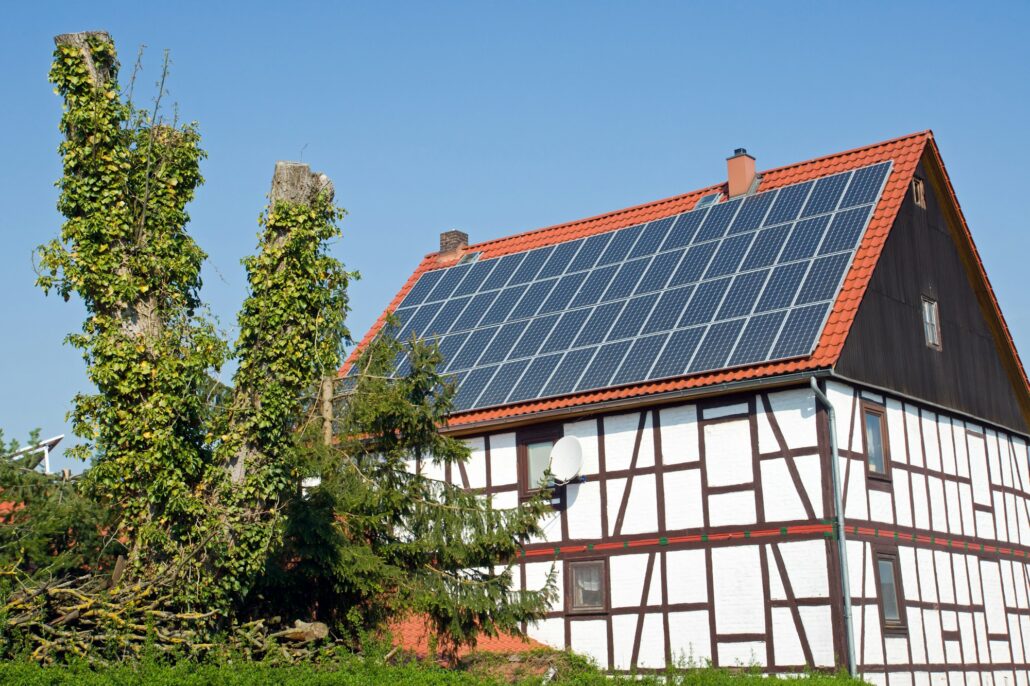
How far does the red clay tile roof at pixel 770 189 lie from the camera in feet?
67.7

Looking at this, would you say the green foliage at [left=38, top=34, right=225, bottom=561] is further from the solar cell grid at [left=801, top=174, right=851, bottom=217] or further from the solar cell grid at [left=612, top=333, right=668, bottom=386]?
the solar cell grid at [left=801, top=174, right=851, bottom=217]

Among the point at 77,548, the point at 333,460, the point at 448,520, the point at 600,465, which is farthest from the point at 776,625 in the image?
the point at 77,548

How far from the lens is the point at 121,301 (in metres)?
16.2

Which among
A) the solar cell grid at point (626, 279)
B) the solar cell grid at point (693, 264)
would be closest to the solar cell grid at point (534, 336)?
the solar cell grid at point (626, 279)

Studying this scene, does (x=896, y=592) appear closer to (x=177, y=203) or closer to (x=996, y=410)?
(x=996, y=410)

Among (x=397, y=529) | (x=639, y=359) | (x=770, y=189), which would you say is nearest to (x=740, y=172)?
(x=770, y=189)

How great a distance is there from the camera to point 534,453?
23.4m

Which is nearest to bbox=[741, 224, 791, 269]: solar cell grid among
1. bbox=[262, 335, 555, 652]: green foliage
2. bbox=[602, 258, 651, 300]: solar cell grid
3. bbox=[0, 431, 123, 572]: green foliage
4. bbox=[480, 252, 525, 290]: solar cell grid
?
bbox=[602, 258, 651, 300]: solar cell grid

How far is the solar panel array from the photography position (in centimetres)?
2180

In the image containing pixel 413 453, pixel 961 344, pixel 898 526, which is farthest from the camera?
pixel 961 344

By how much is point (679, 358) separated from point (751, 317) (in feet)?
4.66

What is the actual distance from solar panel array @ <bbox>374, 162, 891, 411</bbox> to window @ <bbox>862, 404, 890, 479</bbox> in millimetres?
1923

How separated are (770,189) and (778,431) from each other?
23.6 ft

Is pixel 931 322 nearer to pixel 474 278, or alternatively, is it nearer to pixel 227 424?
pixel 474 278
